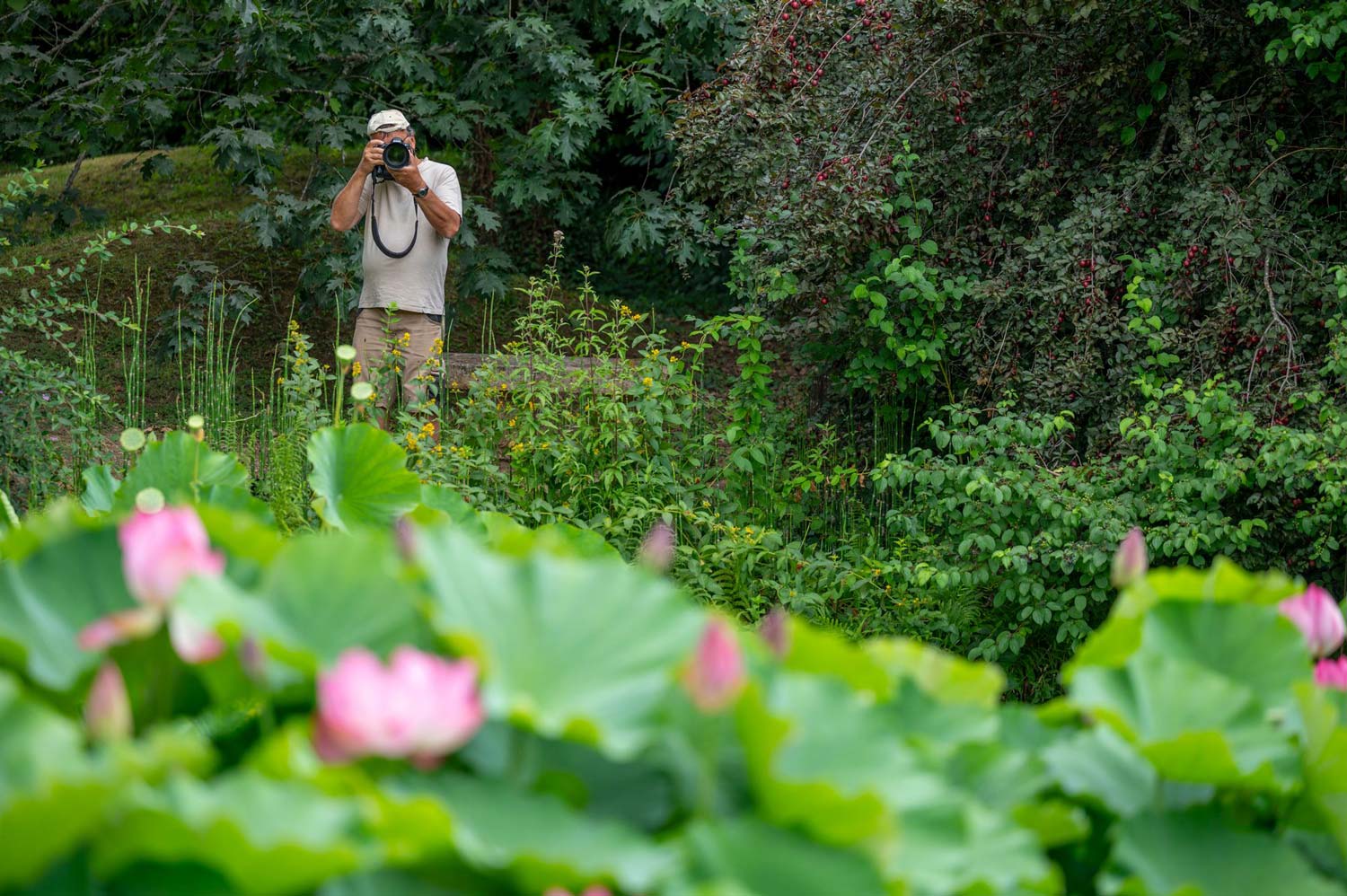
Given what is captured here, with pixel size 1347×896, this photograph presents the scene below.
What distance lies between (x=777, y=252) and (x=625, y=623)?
3801 millimetres

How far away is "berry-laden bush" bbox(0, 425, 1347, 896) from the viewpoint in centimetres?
63

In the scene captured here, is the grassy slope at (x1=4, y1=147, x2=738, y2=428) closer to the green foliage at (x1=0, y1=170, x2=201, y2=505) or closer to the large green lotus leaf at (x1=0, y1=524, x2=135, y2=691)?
the green foliage at (x1=0, y1=170, x2=201, y2=505)

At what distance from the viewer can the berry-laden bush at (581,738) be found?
2.08ft

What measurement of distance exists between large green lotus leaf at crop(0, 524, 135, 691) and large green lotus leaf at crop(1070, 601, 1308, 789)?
68cm

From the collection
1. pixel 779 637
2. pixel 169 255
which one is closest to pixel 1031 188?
pixel 779 637

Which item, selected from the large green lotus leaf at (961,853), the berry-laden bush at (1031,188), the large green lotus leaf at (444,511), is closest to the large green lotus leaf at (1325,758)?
the large green lotus leaf at (961,853)

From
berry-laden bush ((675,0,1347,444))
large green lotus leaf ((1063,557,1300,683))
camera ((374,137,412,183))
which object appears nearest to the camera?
large green lotus leaf ((1063,557,1300,683))

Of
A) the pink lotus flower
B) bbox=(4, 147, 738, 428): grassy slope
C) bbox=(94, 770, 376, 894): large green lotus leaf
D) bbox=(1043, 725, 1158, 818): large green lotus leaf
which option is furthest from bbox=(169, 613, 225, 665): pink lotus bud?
bbox=(4, 147, 738, 428): grassy slope

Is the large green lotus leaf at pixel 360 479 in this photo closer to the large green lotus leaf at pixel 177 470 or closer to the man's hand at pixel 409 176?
the large green lotus leaf at pixel 177 470

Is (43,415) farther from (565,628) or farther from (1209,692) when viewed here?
(1209,692)

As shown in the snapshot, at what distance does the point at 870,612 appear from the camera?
3746 mm

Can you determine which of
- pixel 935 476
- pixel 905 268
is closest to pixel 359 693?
pixel 935 476

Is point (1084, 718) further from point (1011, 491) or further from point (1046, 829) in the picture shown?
point (1011, 491)

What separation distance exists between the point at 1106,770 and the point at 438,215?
4.17 m
